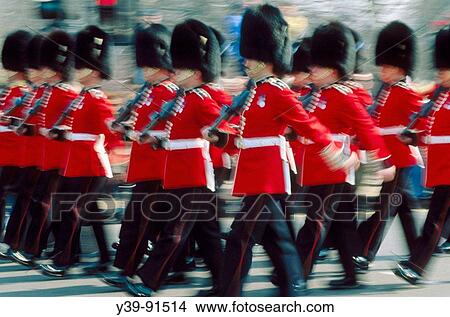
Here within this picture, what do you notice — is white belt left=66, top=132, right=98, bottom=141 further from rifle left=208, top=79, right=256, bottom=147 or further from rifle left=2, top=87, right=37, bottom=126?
rifle left=208, top=79, right=256, bottom=147

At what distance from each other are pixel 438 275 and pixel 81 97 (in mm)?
1823

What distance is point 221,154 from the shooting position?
6.23 meters

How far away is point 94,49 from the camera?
5680 millimetres

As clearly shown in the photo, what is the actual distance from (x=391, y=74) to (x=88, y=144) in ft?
4.73

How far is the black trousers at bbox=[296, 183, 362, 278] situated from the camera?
5.97 meters

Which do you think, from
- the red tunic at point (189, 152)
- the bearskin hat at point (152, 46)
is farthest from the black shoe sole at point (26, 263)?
the bearskin hat at point (152, 46)

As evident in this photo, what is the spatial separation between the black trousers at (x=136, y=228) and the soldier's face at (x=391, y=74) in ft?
3.70

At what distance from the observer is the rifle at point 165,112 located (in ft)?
19.4

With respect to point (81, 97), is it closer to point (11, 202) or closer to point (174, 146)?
point (174, 146)

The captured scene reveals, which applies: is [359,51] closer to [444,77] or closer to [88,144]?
[444,77]

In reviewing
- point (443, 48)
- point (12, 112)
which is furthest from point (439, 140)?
point (12, 112)

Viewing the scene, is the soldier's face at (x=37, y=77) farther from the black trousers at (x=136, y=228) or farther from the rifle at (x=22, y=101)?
the black trousers at (x=136, y=228)

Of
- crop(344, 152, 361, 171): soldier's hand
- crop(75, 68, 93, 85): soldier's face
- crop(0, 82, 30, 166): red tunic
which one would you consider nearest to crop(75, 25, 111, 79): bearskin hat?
crop(75, 68, 93, 85): soldier's face

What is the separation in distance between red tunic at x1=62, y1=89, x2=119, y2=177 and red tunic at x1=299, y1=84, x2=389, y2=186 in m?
0.98
